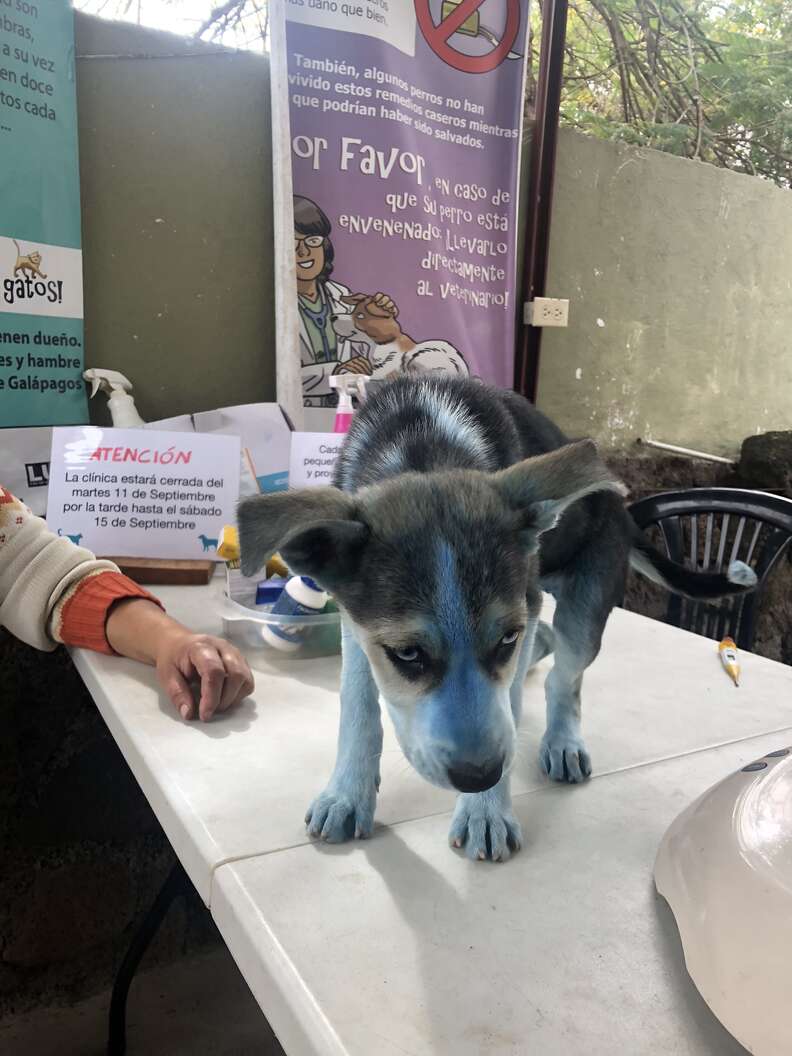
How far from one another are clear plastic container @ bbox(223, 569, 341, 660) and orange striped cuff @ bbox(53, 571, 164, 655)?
175 millimetres

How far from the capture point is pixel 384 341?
7.41 ft

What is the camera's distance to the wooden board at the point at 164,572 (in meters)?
1.58

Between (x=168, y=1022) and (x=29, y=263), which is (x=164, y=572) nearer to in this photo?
(x=29, y=263)

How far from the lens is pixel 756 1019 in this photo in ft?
1.66

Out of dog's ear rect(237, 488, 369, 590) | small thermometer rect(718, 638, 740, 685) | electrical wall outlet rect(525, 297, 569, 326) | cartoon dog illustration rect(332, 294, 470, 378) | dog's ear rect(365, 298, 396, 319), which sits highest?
electrical wall outlet rect(525, 297, 569, 326)

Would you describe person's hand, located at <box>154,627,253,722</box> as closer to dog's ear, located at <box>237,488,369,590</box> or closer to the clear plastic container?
the clear plastic container

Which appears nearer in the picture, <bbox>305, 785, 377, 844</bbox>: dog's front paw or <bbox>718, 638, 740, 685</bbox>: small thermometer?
<bbox>305, 785, 377, 844</bbox>: dog's front paw

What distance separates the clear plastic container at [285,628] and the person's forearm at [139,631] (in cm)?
13

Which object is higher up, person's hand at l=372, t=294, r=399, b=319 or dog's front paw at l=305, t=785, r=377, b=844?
person's hand at l=372, t=294, r=399, b=319

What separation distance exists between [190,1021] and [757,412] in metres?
3.15

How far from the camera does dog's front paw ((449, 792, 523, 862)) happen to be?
0.76m

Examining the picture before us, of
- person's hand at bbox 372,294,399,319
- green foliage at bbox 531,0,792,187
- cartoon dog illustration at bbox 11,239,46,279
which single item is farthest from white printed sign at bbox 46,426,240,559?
green foliage at bbox 531,0,792,187

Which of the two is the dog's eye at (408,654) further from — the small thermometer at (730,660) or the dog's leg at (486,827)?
the small thermometer at (730,660)

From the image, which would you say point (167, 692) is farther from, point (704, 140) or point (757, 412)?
point (704, 140)
